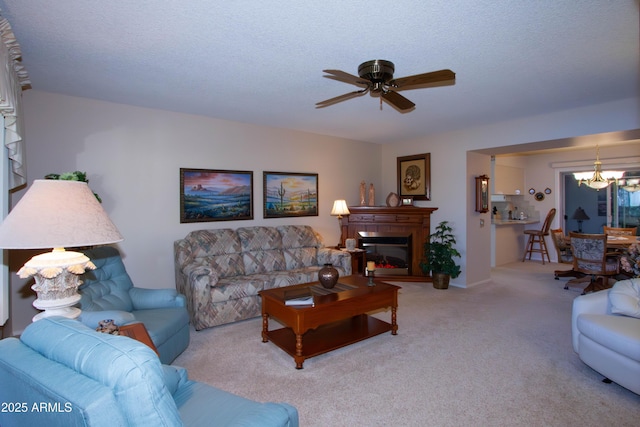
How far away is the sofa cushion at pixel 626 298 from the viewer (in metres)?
2.65

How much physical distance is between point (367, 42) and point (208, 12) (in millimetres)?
1135

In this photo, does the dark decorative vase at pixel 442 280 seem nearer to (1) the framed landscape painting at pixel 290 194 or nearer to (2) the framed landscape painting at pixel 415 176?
(2) the framed landscape painting at pixel 415 176

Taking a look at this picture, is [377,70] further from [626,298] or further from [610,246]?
[610,246]

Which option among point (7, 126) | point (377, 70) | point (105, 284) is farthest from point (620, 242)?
point (7, 126)

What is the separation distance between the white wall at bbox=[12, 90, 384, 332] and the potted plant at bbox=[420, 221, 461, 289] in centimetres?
241

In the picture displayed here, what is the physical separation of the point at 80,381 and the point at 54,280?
1.24 m

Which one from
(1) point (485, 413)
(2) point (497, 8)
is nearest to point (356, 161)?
(2) point (497, 8)

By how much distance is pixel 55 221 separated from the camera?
5.65ft

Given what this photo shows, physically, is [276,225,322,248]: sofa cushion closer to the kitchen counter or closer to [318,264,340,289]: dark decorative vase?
[318,264,340,289]: dark decorative vase

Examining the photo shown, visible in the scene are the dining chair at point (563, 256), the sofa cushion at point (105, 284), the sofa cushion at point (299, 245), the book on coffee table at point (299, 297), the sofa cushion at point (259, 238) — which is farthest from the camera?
the dining chair at point (563, 256)

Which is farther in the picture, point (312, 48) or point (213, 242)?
point (213, 242)

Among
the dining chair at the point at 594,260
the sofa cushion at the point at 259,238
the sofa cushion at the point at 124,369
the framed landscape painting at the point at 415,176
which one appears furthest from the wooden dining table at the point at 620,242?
the sofa cushion at the point at 124,369

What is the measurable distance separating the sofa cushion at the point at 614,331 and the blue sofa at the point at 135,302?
3.39 metres

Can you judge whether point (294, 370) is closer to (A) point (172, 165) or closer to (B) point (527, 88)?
(A) point (172, 165)
